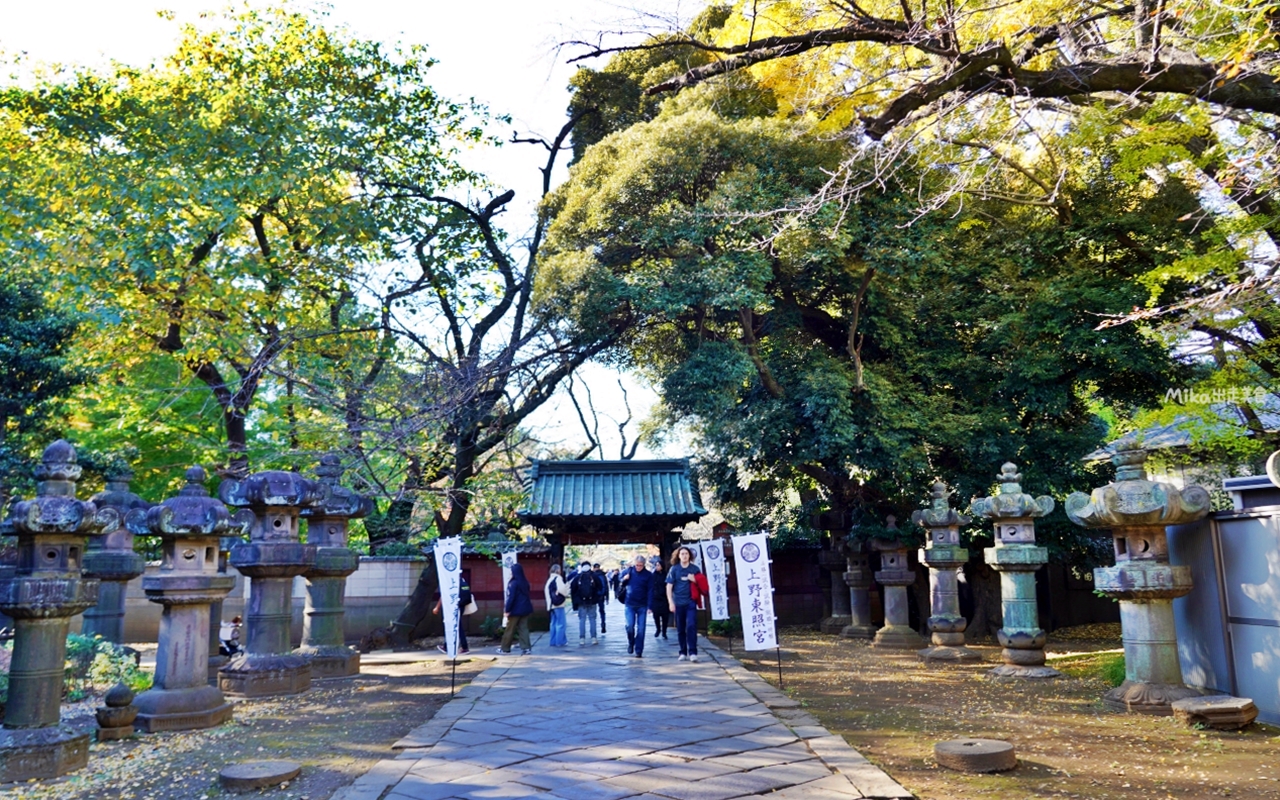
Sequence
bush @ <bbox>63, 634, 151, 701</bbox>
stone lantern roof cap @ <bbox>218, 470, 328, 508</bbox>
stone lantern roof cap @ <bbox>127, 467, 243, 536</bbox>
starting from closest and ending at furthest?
stone lantern roof cap @ <bbox>127, 467, 243, 536</bbox>
stone lantern roof cap @ <bbox>218, 470, 328, 508</bbox>
bush @ <bbox>63, 634, 151, 701</bbox>

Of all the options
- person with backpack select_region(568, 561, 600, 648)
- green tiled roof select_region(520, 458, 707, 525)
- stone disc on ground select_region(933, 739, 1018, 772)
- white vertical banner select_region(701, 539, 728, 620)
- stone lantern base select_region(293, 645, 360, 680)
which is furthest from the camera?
green tiled roof select_region(520, 458, 707, 525)

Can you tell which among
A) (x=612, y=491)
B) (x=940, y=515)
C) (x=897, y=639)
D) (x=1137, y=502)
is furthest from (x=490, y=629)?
(x=1137, y=502)

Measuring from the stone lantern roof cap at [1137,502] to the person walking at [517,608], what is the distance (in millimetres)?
8602

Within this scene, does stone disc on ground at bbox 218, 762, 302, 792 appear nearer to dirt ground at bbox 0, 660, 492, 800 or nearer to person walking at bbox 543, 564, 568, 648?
dirt ground at bbox 0, 660, 492, 800

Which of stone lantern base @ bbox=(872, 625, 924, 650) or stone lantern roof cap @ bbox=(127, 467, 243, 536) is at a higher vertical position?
stone lantern roof cap @ bbox=(127, 467, 243, 536)

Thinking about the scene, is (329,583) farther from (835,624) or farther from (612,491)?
(835,624)

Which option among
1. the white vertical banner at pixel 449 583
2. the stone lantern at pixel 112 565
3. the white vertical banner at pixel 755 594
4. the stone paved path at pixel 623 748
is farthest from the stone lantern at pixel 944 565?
the stone lantern at pixel 112 565

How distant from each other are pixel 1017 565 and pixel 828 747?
20.6 ft

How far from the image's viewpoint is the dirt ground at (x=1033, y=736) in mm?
5516

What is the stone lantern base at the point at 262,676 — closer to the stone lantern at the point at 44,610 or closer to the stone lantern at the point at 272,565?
the stone lantern at the point at 272,565

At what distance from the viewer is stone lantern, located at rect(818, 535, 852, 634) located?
18438 millimetres

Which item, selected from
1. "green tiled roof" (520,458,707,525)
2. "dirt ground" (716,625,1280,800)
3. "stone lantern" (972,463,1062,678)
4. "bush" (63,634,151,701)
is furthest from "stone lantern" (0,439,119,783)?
"green tiled roof" (520,458,707,525)

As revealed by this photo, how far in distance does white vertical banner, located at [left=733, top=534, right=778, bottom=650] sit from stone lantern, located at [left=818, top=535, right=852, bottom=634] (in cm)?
796

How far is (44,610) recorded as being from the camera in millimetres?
6492
